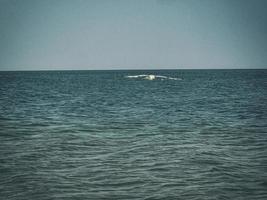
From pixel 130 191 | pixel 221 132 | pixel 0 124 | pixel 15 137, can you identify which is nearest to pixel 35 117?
pixel 0 124

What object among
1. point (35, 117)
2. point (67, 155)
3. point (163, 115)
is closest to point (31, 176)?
point (67, 155)

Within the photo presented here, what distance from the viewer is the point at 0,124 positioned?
102 ft

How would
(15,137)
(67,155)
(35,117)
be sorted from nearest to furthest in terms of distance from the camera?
(67,155)
(15,137)
(35,117)

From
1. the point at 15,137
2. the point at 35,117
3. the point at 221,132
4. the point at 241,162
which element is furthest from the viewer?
the point at 35,117

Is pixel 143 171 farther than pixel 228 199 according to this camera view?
Yes

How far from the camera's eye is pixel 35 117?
119 feet

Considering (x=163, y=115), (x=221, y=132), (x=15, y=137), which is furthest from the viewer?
(x=163, y=115)

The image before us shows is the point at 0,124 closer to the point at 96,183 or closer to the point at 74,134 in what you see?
the point at 74,134

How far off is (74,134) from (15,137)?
343cm

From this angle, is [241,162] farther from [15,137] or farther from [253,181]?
[15,137]

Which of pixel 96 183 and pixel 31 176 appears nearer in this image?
pixel 96 183

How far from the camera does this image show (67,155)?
20156mm

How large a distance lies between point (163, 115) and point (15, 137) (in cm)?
1635

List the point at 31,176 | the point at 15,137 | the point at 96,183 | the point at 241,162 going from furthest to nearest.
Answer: the point at 15,137 < the point at 241,162 < the point at 31,176 < the point at 96,183
